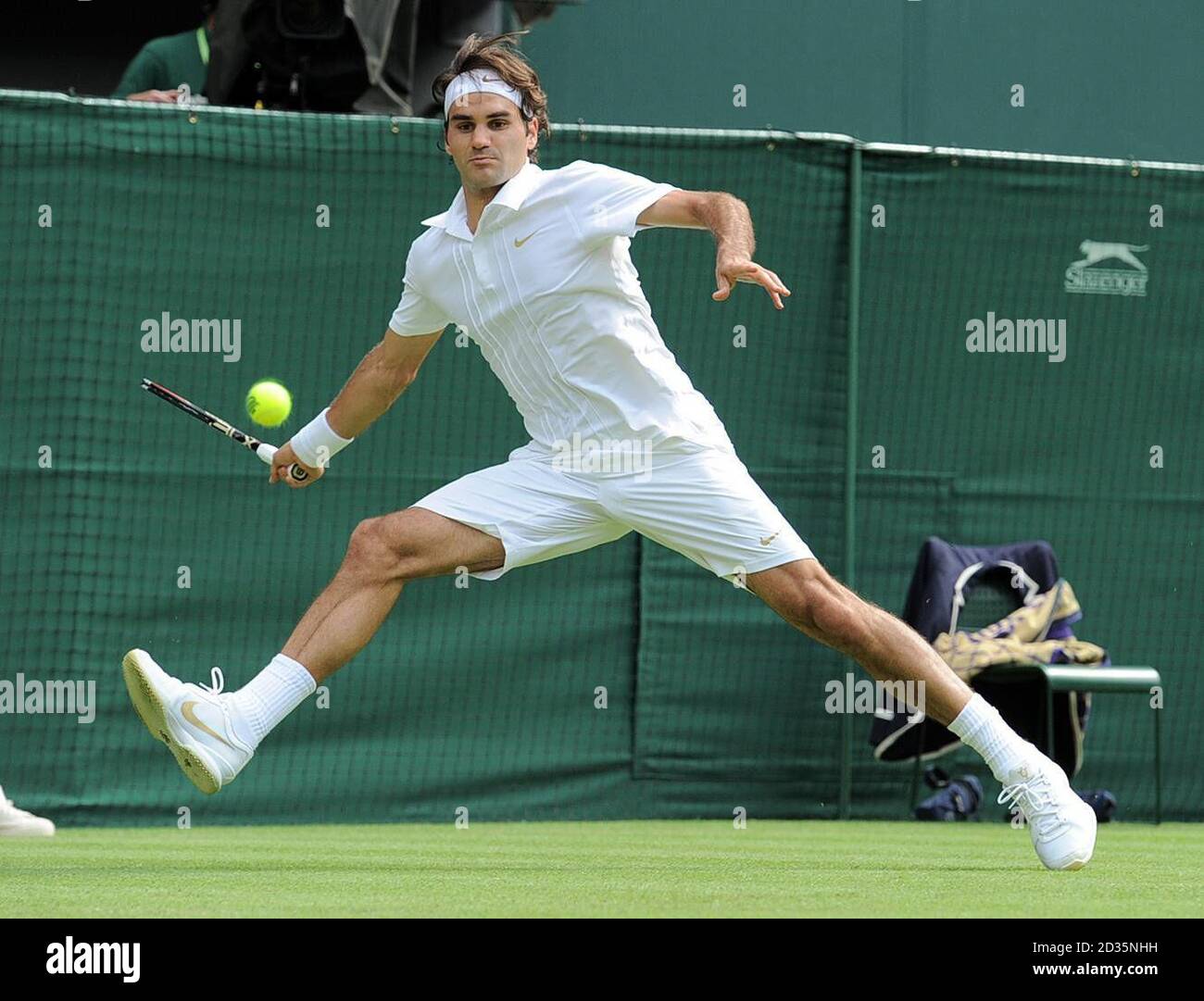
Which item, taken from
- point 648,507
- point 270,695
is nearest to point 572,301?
point 648,507

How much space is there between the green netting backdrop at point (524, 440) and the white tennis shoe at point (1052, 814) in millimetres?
3539

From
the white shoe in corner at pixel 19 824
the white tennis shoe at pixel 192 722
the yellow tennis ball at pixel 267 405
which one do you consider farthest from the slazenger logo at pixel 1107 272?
the white tennis shoe at pixel 192 722

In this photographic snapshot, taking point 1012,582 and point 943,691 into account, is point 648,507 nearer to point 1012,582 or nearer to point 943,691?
point 943,691

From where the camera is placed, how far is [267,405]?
24.9 feet

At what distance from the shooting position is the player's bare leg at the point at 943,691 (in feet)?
18.7

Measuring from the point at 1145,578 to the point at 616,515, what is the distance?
180 inches

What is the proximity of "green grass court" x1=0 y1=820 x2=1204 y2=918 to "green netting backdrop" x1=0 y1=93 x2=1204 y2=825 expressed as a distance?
618 millimetres

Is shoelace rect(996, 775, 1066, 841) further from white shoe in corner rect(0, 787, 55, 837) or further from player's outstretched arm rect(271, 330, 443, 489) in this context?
white shoe in corner rect(0, 787, 55, 837)

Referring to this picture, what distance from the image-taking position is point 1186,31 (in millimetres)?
11016

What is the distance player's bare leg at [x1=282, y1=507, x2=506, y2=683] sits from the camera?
5797 mm

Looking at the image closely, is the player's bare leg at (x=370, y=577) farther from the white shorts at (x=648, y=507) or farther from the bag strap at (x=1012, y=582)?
the bag strap at (x=1012, y=582)

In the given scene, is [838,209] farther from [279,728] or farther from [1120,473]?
[279,728]
